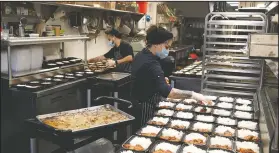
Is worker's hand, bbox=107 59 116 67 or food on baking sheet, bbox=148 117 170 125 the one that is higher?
worker's hand, bbox=107 59 116 67

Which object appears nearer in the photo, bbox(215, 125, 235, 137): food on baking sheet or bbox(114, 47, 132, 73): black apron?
bbox(215, 125, 235, 137): food on baking sheet

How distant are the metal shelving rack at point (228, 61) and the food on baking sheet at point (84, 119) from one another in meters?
1.67

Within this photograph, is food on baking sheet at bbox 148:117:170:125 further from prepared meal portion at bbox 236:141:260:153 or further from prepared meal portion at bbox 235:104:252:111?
prepared meal portion at bbox 235:104:252:111

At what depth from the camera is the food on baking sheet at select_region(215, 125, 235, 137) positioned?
2326mm

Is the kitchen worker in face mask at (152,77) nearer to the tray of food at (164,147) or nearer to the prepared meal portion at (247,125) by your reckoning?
the prepared meal portion at (247,125)

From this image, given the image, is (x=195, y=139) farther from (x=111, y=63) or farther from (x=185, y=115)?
(x=111, y=63)

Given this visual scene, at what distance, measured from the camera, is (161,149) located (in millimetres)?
2051

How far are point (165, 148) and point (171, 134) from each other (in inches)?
10.1

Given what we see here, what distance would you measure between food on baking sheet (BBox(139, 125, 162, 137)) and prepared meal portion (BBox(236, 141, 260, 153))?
0.63 m

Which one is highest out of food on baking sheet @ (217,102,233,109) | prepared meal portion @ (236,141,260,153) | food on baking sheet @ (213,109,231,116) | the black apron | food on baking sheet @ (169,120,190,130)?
the black apron

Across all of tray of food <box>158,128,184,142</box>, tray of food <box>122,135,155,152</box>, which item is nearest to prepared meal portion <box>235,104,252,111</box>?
tray of food <box>158,128,184,142</box>

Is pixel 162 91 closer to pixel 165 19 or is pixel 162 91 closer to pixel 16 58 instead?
pixel 16 58

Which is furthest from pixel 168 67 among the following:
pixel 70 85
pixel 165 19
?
pixel 165 19

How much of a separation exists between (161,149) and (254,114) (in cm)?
124
